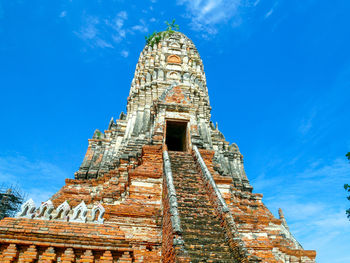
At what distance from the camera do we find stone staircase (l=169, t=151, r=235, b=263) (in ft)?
15.3

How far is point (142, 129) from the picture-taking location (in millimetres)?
16109

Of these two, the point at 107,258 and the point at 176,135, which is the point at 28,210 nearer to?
the point at 107,258

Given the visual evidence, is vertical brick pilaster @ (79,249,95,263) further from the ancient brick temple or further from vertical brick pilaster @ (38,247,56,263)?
vertical brick pilaster @ (38,247,56,263)

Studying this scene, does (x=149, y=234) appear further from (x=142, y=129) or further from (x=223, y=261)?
(x=142, y=129)

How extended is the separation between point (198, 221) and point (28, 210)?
369 cm

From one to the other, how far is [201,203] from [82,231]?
3.16m

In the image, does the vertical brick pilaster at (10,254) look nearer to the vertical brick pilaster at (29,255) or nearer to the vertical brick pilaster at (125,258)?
the vertical brick pilaster at (29,255)

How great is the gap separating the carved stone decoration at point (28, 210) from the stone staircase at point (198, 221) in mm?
3191

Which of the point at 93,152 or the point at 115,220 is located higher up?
the point at 93,152

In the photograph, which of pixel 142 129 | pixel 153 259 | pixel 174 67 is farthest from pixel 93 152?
pixel 153 259

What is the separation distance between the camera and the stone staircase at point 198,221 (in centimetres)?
467

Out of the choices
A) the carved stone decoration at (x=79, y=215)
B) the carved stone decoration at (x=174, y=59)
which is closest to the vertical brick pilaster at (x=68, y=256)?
the carved stone decoration at (x=79, y=215)

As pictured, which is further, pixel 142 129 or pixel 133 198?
pixel 142 129

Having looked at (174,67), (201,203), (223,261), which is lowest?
(223,261)
